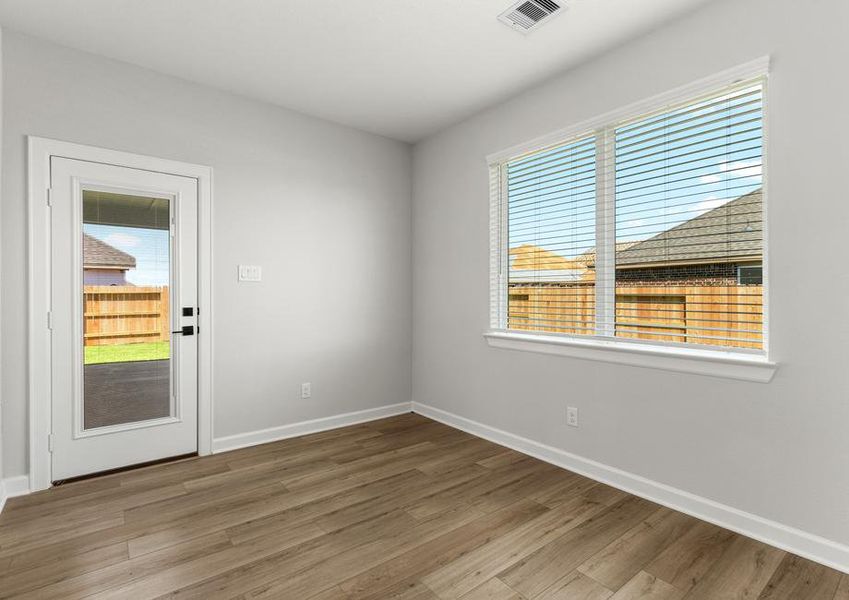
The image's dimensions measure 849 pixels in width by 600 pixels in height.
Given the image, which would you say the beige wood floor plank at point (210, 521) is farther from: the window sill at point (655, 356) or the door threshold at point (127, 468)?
the window sill at point (655, 356)

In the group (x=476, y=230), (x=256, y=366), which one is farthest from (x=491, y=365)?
(x=256, y=366)

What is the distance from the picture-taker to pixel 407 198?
4473mm

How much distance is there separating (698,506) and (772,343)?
0.93 m

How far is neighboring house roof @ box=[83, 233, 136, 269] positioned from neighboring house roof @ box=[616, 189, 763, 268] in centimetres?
329

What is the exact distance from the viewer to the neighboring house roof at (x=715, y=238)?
7.38 feet

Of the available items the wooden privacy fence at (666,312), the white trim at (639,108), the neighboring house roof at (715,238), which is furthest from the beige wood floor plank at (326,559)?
the white trim at (639,108)

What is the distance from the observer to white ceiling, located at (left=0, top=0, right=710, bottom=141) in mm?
2398

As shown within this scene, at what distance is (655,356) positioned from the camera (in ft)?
8.39

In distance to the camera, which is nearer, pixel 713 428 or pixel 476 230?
pixel 713 428

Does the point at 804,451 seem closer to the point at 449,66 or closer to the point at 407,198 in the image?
the point at 449,66

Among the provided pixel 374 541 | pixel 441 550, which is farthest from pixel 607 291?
pixel 374 541

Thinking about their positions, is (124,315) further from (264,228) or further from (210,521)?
(210,521)

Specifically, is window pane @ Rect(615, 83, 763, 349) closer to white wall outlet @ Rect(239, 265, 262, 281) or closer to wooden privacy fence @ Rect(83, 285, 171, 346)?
white wall outlet @ Rect(239, 265, 262, 281)

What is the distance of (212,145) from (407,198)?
1808 millimetres
